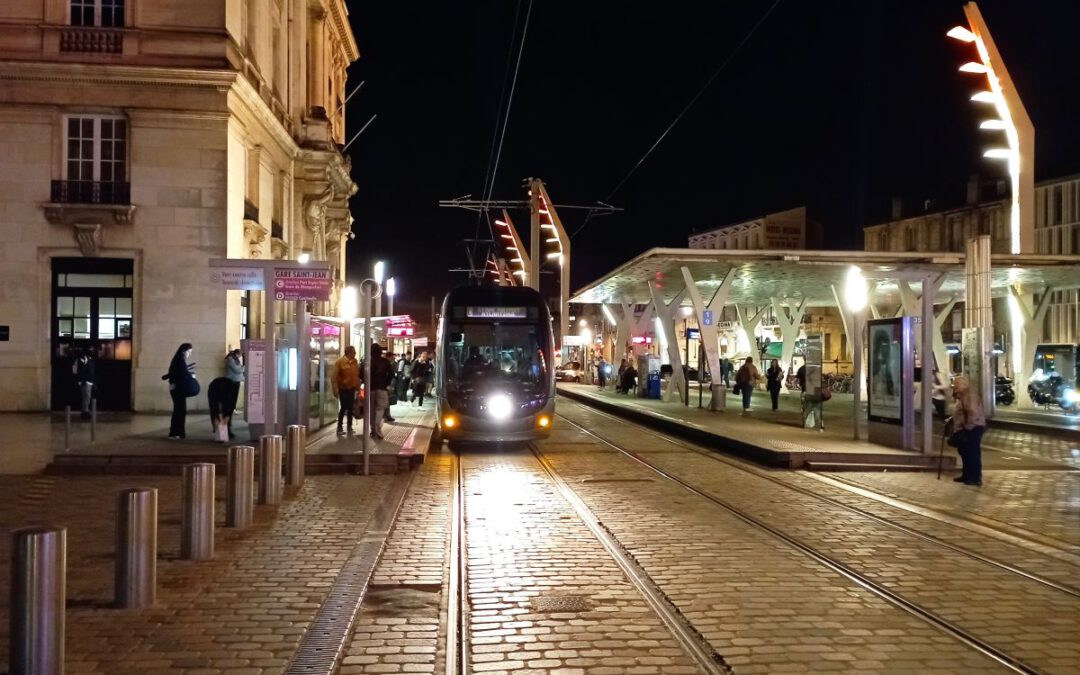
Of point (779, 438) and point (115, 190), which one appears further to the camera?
point (115, 190)

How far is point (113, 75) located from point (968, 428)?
69.9 ft

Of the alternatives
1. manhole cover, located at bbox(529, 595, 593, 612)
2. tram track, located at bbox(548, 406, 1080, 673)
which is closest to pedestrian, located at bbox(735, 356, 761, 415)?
tram track, located at bbox(548, 406, 1080, 673)

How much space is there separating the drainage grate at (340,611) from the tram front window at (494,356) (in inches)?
293

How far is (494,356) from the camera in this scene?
727 inches

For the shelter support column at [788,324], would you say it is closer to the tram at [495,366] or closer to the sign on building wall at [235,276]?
the tram at [495,366]

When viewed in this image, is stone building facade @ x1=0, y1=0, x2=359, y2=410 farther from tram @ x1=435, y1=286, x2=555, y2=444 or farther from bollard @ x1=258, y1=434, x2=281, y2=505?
bollard @ x1=258, y1=434, x2=281, y2=505

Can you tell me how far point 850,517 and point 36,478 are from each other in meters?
11.1

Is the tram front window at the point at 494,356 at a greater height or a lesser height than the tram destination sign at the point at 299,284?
lesser

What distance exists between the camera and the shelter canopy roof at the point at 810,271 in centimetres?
2575

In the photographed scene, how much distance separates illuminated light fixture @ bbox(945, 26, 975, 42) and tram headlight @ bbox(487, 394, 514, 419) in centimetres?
1728

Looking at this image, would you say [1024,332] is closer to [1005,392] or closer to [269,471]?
[1005,392]

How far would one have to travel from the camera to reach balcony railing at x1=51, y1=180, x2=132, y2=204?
24.6 meters

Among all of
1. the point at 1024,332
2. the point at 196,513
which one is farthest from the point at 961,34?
the point at 196,513

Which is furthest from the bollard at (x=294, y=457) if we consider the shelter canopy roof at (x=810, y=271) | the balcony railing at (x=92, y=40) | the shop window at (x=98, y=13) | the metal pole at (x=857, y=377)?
the shop window at (x=98, y=13)
